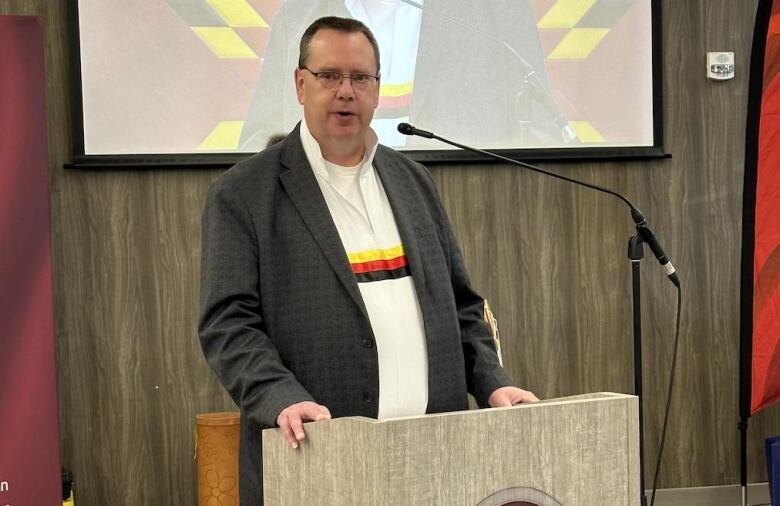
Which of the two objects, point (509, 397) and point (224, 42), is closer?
point (509, 397)

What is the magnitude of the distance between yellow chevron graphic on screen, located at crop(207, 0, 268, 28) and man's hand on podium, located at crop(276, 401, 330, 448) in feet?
8.01

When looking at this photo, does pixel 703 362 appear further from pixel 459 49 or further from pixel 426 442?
pixel 426 442

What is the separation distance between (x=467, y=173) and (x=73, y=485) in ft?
6.07

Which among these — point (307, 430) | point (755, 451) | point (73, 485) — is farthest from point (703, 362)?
point (307, 430)

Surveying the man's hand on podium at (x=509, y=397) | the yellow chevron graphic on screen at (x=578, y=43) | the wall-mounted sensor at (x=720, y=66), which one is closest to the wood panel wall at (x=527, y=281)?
the wall-mounted sensor at (x=720, y=66)

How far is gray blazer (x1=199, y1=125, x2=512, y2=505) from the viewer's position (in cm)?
191

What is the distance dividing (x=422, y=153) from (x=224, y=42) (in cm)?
83

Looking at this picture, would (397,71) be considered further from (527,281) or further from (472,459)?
(472,459)

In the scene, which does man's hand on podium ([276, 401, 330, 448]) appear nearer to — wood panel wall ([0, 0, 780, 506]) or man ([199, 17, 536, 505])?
man ([199, 17, 536, 505])

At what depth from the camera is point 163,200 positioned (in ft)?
12.6

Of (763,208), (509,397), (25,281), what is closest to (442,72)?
(763,208)

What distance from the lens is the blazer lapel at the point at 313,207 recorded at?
6.31 ft

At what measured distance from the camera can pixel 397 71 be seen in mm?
3930

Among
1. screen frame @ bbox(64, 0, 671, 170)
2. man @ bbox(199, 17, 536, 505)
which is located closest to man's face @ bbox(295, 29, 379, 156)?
man @ bbox(199, 17, 536, 505)
